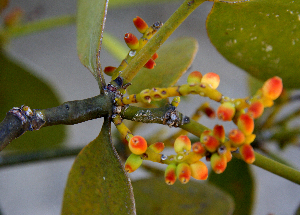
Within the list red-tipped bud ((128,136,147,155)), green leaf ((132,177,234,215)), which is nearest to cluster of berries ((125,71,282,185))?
red-tipped bud ((128,136,147,155))

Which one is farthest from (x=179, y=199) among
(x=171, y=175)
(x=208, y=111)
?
(x=171, y=175)

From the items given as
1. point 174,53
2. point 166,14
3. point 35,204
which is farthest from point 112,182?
point 166,14

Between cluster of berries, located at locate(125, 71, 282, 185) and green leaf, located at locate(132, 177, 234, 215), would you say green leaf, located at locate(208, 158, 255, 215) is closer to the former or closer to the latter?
green leaf, located at locate(132, 177, 234, 215)

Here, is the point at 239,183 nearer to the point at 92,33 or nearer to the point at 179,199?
the point at 179,199

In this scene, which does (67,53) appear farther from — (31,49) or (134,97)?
(134,97)

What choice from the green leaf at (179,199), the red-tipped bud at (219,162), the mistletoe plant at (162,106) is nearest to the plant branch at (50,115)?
the mistletoe plant at (162,106)
